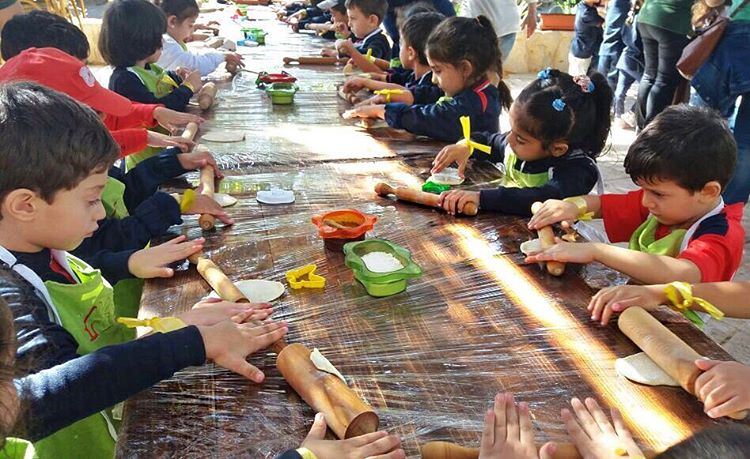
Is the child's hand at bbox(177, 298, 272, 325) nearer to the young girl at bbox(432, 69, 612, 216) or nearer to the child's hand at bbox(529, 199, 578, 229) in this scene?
the child's hand at bbox(529, 199, 578, 229)

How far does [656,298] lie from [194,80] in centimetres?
266

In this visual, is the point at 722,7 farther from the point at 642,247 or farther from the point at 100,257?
the point at 100,257

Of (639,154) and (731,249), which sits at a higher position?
(639,154)

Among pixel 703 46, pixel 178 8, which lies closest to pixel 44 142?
pixel 178 8

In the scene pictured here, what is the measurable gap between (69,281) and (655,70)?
463 centimetres

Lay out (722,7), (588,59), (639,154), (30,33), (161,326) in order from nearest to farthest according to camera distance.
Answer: (161,326), (639,154), (30,33), (722,7), (588,59)

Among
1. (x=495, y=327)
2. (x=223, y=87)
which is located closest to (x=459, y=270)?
(x=495, y=327)

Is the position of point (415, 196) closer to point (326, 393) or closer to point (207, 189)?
point (207, 189)

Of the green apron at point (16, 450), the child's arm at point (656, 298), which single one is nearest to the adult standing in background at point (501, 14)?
the child's arm at point (656, 298)

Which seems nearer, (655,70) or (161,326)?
(161,326)

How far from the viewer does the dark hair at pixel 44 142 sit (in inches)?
48.4

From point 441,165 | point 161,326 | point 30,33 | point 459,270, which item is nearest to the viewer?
point 161,326

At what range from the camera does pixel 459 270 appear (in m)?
1.54

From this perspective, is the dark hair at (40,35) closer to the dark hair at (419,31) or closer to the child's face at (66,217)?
the child's face at (66,217)
